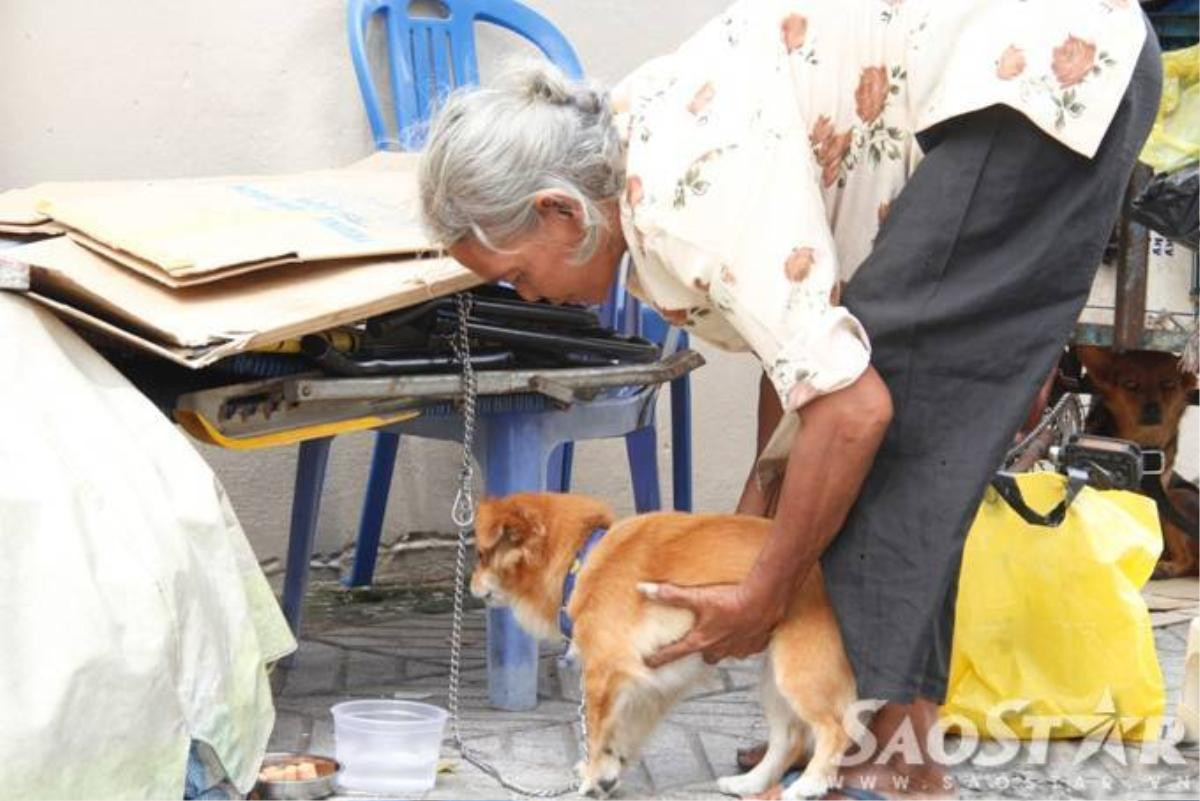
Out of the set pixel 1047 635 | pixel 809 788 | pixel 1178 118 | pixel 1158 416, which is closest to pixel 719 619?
pixel 809 788

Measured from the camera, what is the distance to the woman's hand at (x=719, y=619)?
10.8 ft

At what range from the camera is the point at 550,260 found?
10.9 feet

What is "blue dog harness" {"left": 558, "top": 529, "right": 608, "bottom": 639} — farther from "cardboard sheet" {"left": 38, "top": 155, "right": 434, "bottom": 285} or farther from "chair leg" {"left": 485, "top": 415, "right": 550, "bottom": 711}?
"cardboard sheet" {"left": 38, "top": 155, "right": 434, "bottom": 285}

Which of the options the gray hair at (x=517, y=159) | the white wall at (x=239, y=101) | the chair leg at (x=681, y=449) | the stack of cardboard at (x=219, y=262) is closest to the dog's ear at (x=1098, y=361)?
the white wall at (x=239, y=101)

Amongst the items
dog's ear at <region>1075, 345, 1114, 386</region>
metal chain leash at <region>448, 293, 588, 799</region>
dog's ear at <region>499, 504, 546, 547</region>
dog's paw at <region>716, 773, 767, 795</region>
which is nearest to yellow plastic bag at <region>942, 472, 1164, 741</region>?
dog's paw at <region>716, 773, 767, 795</region>

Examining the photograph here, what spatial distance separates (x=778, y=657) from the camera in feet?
11.1

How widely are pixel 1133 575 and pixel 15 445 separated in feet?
7.24

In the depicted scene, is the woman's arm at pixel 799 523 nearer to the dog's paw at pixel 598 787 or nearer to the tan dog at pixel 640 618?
the tan dog at pixel 640 618

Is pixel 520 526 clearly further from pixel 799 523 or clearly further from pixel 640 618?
pixel 799 523

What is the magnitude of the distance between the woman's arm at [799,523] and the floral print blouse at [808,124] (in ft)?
0.17

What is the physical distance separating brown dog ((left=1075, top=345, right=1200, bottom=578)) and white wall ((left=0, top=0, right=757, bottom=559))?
1.38m

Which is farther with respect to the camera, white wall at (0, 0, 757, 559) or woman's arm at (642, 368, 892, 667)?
white wall at (0, 0, 757, 559)

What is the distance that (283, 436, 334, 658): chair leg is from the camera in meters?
4.64

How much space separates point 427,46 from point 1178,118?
81.1 inches
